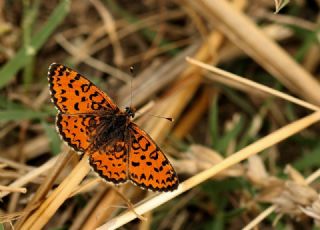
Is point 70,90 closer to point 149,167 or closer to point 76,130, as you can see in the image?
point 76,130

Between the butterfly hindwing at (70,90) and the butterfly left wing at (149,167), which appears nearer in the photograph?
the butterfly left wing at (149,167)

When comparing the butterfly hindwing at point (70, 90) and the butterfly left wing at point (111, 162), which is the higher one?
the butterfly hindwing at point (70, 90)

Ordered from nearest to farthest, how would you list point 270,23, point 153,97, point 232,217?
point 232,217 < point 153,97 < point 270,23

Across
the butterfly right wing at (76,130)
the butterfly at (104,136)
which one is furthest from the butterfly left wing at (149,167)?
the butterfly right wing at (76,130)

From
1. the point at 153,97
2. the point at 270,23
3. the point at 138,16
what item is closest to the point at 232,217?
the point at 153,97

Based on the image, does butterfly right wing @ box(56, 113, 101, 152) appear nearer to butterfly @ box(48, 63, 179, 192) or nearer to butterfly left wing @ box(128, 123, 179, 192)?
butterfly @ box(48, 63, 179, 192)

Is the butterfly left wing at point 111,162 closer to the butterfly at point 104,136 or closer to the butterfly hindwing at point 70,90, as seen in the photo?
the butterfly at point 104,136

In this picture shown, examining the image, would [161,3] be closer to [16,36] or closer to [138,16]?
[138,16]
